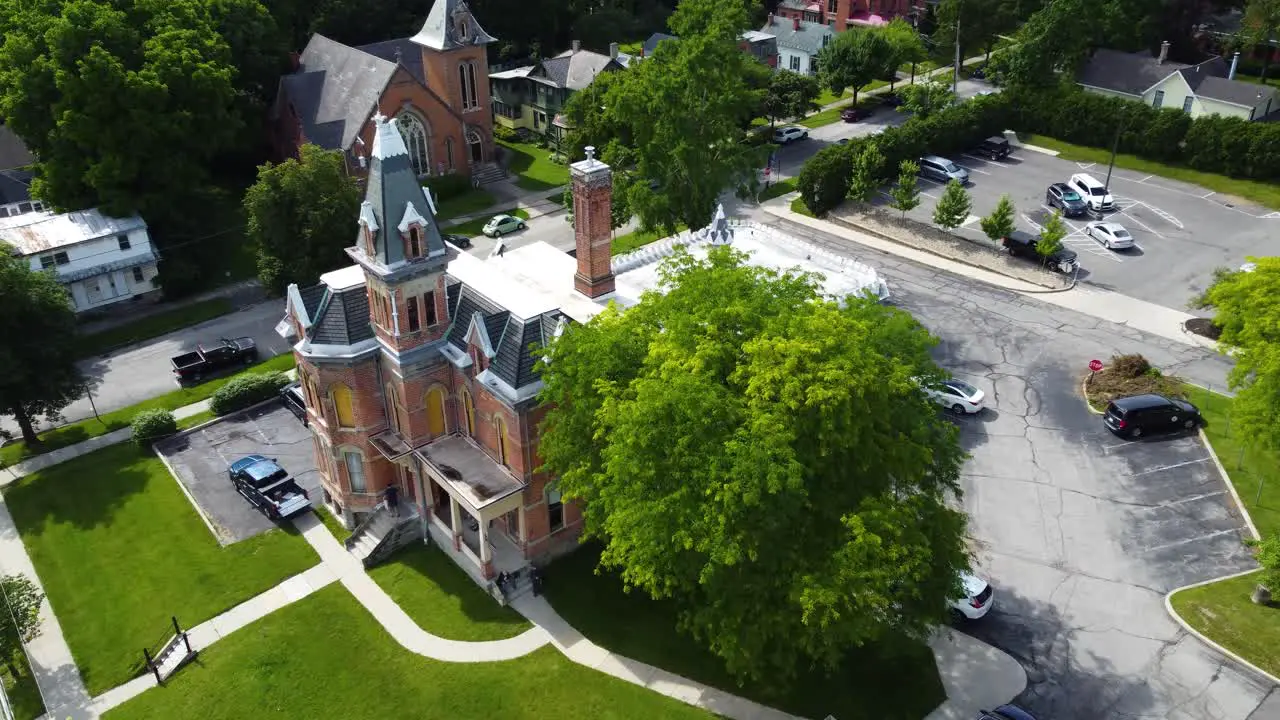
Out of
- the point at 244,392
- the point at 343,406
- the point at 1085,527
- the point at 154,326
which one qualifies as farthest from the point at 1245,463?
the point at 154,326

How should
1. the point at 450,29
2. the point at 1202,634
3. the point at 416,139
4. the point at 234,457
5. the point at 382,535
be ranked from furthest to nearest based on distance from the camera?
the point at 450,29 → the point at 416,139 → the point at 234,457 → the point at 382,535 → the point at 1202,634

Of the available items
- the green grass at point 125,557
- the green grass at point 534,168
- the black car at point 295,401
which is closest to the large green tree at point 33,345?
the green grass at point 125,557

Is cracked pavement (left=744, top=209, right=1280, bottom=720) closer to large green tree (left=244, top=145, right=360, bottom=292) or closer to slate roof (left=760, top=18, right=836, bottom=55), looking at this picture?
large green tree (left=244, top=145, right=360, bottom=292)

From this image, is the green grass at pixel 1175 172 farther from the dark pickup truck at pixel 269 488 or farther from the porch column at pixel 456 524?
the dark pickup truck at pixel 269 488

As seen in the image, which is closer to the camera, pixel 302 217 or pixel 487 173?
pixel 302 217

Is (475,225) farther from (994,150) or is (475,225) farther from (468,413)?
(994,150)

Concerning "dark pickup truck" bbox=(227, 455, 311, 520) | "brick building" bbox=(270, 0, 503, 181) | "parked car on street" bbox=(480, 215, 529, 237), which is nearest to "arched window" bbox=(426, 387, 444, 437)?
"dark pickup truck" bbox=(227, 455, 311, 520)
